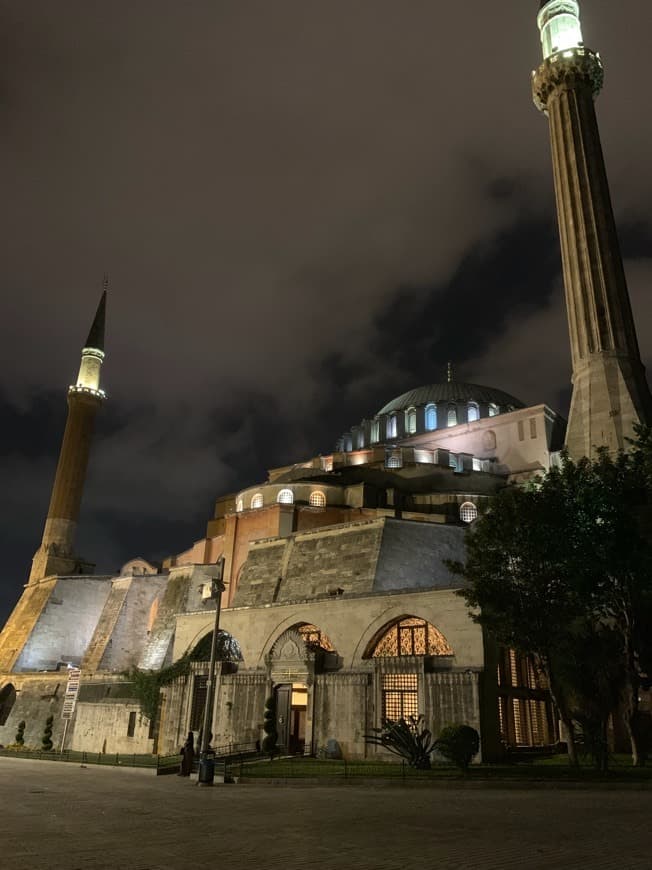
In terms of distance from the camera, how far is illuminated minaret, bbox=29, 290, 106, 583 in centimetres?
4778

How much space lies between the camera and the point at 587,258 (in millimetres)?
33625

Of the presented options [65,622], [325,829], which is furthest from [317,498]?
[325,829]

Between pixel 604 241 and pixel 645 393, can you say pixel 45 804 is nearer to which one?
pixel 645 393

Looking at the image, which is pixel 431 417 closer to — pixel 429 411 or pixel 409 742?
pixel 429 411

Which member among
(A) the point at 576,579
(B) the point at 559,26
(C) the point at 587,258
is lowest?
(A) the point at 576,579

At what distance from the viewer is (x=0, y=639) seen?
143 ft

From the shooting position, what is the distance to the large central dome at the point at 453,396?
57.5 meters

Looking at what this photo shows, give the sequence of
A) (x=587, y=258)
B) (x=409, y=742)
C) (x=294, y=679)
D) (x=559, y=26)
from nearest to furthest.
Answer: (x=409, y=742) → (x=294, y=679) → (x=587, y=258) → (x=559, y=26)

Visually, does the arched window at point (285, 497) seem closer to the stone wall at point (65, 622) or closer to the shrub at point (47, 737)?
the stone wall at point (65, 622)

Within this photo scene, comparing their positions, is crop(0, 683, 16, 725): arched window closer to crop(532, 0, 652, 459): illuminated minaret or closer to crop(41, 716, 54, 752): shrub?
crop(41, 716, 54, 752): shrub

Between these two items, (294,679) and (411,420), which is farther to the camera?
(411,420)

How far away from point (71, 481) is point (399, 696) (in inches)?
1450

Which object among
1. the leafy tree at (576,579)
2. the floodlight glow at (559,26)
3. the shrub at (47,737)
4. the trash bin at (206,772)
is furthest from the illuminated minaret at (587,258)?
the shrub at (47,737)

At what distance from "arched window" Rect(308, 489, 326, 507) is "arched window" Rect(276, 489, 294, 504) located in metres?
1.13
